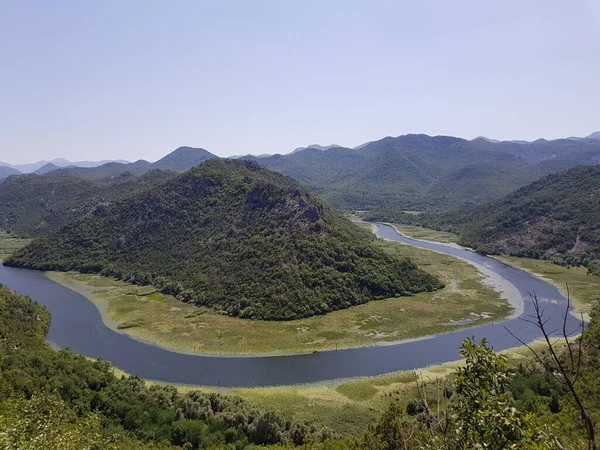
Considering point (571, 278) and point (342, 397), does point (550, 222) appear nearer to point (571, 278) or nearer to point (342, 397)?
point (571, 278)

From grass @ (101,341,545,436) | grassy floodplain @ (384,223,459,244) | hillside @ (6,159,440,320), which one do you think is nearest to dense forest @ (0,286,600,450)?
grass @ (101,341,545,436)

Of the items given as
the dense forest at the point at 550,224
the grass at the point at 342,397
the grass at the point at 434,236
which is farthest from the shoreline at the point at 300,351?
the grass at the point at 434,236

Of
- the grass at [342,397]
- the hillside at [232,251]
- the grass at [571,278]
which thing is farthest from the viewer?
the hillside at [232,251]

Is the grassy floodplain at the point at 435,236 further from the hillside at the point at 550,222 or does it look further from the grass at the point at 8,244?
the grass at the point at 8,244

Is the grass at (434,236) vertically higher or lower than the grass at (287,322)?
higher

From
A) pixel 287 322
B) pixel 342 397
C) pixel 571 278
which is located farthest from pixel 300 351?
pixel 571 278
